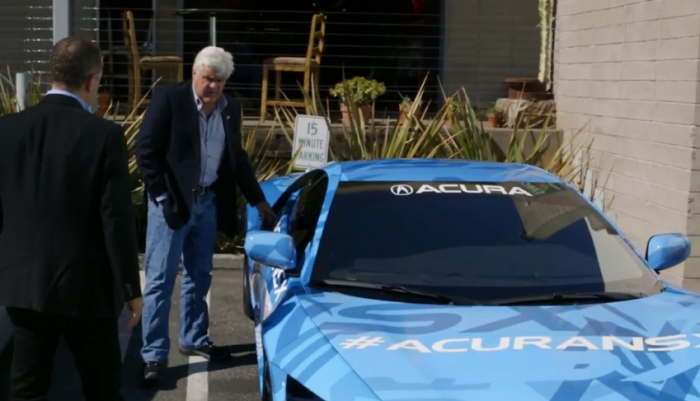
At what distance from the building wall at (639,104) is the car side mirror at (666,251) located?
2.78 metres

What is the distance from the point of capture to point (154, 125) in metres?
5.25

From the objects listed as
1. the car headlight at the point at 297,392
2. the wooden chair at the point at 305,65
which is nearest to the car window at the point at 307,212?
the car headlight at the point at 297,392

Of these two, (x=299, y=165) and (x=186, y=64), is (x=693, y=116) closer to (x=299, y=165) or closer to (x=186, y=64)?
(x=299, y=165)

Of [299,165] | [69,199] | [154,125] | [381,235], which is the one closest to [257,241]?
[381,235]

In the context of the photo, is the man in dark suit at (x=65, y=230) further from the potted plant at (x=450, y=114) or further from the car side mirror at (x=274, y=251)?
the potted plant at (x=450, y=114)

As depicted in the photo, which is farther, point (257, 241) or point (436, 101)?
point (436, 101)

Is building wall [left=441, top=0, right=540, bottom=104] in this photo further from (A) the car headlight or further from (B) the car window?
(A) the car headlight

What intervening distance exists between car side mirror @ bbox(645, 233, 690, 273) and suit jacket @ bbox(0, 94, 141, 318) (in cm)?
244

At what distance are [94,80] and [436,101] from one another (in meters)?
8.87

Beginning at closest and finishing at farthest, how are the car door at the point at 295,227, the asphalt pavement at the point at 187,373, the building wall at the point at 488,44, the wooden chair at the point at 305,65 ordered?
the car door at the point at 295,227 → the asphalt pavement at the point at 187,373 → the wooden chair at the point at 305,65 → the building wall at the point at 488,44

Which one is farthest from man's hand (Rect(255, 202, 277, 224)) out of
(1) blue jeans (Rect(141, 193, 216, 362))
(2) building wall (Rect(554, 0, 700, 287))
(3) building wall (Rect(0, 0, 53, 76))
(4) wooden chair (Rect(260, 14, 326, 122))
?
(3) building wall (Rect(0, 0, 53, 76))

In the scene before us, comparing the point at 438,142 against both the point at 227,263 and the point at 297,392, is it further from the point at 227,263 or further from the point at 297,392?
the point at 297,392

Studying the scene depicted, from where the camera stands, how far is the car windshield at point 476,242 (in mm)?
4090

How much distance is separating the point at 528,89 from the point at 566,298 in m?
7.15
